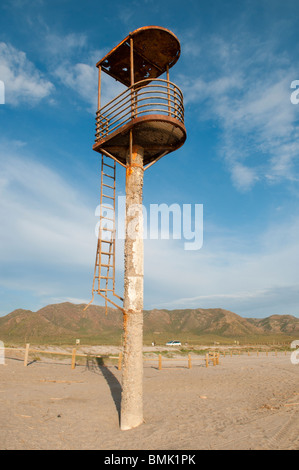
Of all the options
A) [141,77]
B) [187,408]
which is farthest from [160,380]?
[141,77]

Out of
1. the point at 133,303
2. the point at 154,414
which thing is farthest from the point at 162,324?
the point at 133,303

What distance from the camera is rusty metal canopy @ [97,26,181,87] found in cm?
999

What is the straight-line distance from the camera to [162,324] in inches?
5586

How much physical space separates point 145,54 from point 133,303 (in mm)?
9236

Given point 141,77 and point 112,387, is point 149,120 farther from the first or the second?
point 112,387

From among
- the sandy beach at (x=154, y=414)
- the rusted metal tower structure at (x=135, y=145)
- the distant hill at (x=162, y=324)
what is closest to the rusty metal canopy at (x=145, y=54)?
the rusted metal tower structure at (x=135, y=145)

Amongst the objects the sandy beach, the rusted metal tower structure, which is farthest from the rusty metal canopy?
the sandy beach

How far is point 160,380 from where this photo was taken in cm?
1686

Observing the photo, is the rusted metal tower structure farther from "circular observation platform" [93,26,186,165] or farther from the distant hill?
the distant hill

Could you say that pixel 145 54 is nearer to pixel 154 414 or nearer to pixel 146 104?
pixel 146 104

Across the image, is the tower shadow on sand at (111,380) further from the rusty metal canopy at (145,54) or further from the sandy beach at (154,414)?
the rusty metal canopy at (145,54)

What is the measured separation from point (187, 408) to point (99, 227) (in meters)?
7.37

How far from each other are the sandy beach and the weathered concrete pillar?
607 millimetres
